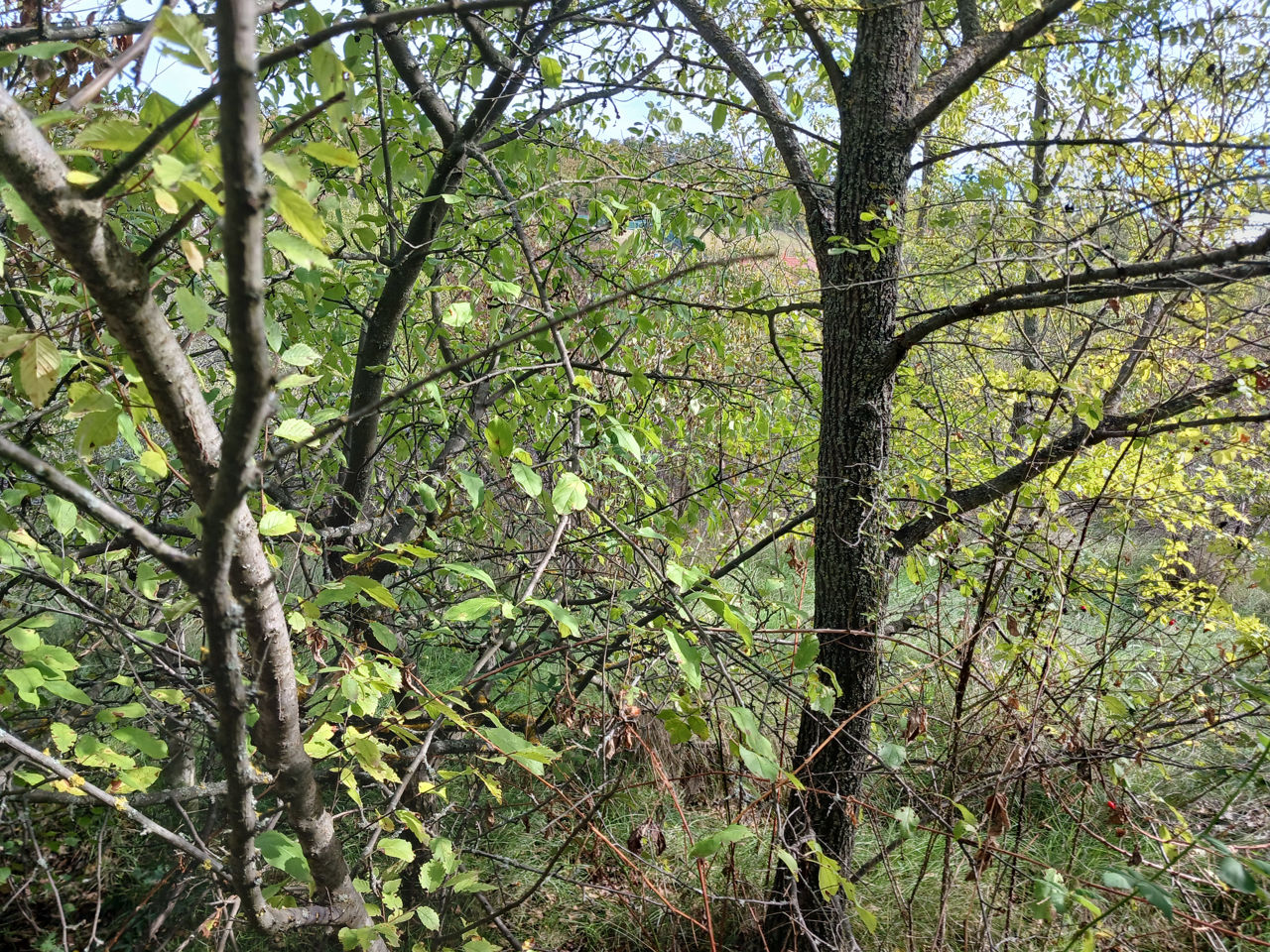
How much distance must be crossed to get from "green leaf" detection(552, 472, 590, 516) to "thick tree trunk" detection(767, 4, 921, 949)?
124 cm

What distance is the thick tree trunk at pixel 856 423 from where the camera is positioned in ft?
7.36

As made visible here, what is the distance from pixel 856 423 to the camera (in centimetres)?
233

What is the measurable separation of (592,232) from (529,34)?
909 millimetres

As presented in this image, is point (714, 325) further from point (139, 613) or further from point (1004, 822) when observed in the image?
point (139, 613)

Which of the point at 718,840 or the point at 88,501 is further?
the point at 718,840

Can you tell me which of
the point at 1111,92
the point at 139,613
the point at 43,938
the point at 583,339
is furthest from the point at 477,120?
the point at 43,938

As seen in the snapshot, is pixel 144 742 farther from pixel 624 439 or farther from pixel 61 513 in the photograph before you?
pixel 624 439

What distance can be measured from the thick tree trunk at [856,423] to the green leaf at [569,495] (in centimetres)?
124

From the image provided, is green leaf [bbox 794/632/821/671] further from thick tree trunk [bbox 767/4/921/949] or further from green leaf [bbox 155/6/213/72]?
green leaf [bbox 155/6/213/72]

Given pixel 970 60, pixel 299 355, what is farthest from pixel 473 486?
pixel 970 60

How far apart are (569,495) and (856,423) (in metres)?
1.42

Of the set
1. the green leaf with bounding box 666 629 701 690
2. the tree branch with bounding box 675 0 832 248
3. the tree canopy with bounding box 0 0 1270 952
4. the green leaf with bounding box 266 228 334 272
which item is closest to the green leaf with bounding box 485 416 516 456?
the tree canopy with bounding box 0 0 1270 952

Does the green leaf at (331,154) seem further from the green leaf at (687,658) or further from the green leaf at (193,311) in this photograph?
the green leaf at (687,658)

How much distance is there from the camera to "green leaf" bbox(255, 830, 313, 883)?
3.73 feet
